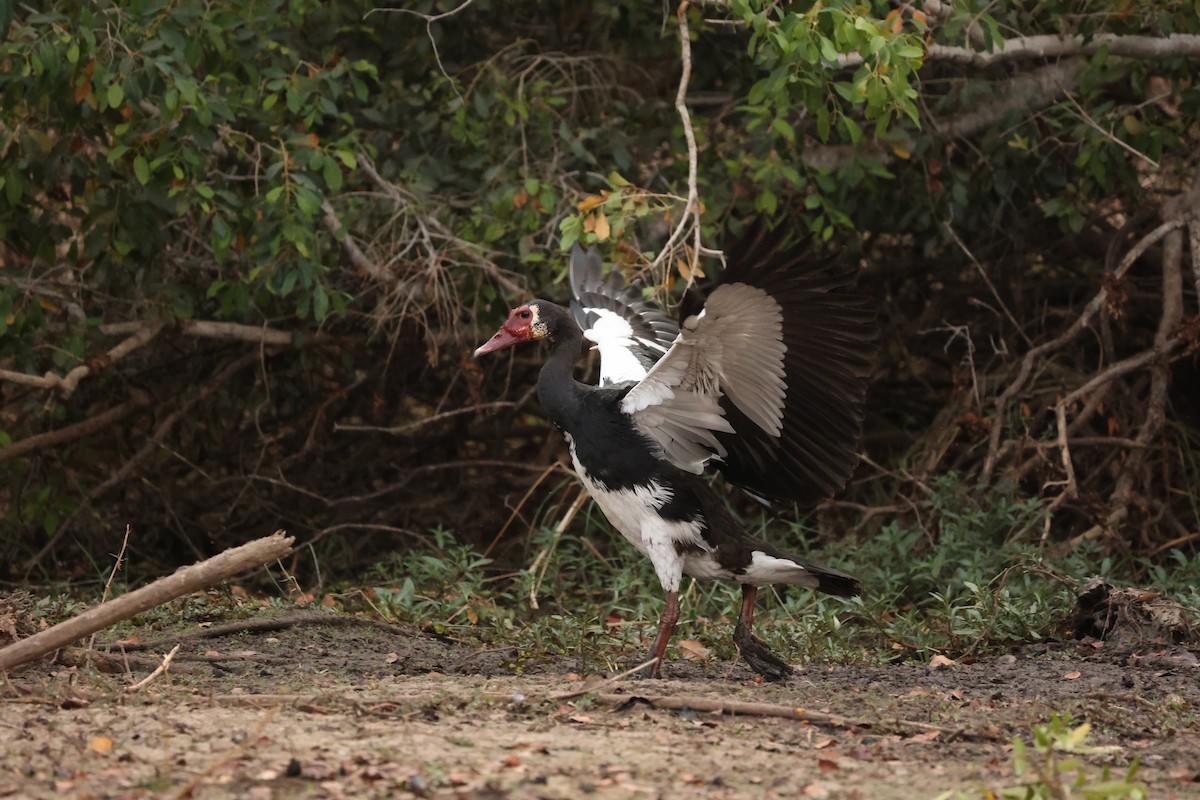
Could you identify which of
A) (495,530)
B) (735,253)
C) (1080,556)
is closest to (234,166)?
(495,530)

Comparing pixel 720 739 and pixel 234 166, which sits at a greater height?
pixel 234 166

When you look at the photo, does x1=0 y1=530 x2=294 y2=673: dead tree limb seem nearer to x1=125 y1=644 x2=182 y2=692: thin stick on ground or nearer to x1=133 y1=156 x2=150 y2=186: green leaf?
x1=125 y1=644 x2=182 y2=692: thin stick on ground

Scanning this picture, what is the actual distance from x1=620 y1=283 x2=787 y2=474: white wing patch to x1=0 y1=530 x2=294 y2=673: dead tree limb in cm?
141

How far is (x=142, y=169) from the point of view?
19.2 ft

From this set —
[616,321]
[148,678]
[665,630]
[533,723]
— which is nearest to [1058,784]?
[533,723]

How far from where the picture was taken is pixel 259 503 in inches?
316

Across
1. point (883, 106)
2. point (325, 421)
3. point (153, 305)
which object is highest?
point (883, 106)

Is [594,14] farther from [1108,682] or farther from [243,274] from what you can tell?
[1108,682]

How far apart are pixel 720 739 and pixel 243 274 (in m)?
4.09

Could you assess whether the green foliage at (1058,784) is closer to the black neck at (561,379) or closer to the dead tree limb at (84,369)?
the black neck at (561,379)

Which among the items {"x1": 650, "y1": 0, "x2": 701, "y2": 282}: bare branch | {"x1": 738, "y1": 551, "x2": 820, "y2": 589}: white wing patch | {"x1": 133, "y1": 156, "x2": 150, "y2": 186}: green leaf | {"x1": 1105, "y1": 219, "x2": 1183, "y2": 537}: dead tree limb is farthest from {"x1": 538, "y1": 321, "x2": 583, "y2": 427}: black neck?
{"x1": 1105, "y1": 219, "x2": 1183, "y2": 537}: dead tree limb

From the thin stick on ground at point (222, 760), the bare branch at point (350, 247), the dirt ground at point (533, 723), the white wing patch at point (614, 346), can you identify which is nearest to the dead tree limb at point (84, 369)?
the bare branch at point (350, 247)

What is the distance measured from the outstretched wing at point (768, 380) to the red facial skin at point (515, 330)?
0.71m

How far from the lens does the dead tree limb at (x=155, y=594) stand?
3861 millimetres
